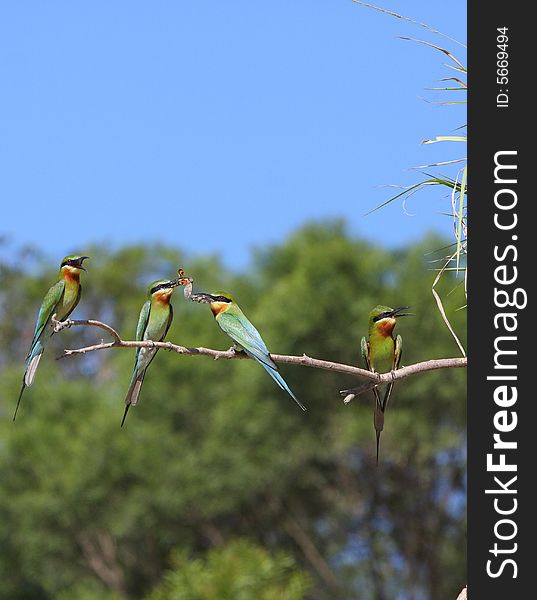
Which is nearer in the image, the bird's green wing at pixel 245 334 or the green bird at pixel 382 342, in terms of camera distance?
the bird's green wing at pixel 245 334

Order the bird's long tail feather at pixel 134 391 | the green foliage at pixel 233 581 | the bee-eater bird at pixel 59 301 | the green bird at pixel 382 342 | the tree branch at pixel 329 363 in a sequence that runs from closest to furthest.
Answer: the tree branch at pixel 329 363, the bird's long tail feather at pixel 134 391, the bee-eater bird at pixel 59 301, the green bird at pixel 382 342, the green foliage at pixel 233 581

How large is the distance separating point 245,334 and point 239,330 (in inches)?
1.5

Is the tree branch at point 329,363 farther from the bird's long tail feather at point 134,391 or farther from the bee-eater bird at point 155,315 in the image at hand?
the bee-eater bird at point 155,315

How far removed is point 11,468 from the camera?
→ 18.7m

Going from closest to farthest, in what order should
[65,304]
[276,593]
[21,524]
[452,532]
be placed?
[65,304], [276,593], [452,532], [21,524]

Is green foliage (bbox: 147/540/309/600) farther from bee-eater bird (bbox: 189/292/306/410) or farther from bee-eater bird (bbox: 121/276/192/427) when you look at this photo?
bee-eater bird (bbox: 189/292/306/410)

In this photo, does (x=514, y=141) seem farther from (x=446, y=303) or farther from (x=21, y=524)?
(x=21, y=524)

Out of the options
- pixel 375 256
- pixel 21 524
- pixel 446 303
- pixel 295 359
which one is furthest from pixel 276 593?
pixel 295 359

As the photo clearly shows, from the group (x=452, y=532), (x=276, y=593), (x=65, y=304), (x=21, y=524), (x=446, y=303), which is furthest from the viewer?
(x=21, y=524)

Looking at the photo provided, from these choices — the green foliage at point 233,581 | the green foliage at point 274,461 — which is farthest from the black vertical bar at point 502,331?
the green foliage at point 274,461

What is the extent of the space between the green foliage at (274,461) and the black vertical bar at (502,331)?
13230mm

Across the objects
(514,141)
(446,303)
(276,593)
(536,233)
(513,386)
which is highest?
(446,303)

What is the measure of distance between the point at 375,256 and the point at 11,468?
6.57m

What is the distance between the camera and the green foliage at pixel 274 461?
54.0 ft
